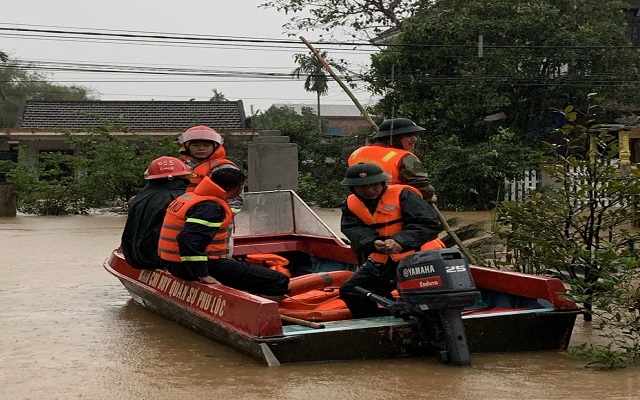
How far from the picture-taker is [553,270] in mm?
8695

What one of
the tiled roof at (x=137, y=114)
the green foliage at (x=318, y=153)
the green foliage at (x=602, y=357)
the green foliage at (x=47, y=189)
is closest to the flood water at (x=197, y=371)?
the green foliage at (x=602, y=357)

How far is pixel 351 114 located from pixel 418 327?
284ft

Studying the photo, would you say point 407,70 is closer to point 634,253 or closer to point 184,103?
point 184,103

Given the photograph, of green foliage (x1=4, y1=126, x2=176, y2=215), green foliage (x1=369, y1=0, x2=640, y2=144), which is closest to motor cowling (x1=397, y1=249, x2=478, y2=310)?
green foliage (x1=369, y1=0, x2=640, y2=144)

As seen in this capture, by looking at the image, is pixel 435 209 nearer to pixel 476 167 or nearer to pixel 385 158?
pixel 385 158

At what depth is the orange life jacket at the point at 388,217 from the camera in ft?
22.7

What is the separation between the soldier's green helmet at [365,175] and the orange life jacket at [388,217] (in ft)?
0.58

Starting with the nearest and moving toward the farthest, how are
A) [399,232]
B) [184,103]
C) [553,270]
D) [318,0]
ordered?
[399,232] → [553,270] → [318,0] → [184,103]

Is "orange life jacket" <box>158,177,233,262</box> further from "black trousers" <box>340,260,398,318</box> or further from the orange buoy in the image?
"black trousers" <box>340,260,398,318</box>

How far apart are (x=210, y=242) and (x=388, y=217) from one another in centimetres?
134

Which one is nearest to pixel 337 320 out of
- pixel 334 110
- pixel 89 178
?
pixel 89 178

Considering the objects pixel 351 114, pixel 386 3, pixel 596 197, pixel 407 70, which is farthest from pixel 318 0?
pixel 351 114

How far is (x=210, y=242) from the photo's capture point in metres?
7.30

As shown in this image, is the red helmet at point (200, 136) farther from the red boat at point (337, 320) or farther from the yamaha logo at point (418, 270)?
the yamaha logo at point (418, 270)
